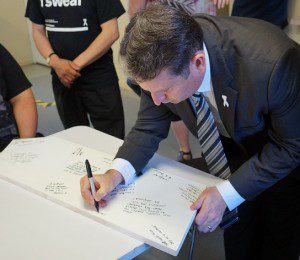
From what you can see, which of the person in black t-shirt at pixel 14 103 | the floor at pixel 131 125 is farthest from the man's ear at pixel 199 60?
the floor at pixel 131 125

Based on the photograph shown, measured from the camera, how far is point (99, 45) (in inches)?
70.7

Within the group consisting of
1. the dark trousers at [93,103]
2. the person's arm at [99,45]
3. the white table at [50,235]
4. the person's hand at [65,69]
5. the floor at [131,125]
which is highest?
the person's arm at [99,45]

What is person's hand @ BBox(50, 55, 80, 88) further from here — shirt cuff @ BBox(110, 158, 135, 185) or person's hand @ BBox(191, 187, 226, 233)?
person's hand @ BBox(191, 187, 226, 233)

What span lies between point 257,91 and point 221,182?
301 mm

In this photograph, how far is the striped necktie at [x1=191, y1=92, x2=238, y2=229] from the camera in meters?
1.06

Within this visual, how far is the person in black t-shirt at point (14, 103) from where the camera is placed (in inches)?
56.7

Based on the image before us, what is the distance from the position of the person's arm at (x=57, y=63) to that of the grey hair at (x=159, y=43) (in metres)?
1.02

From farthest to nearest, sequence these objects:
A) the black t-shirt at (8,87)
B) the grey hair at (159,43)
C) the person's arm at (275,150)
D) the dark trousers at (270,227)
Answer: the black t-shirt at (8,87), the dark trousers at (270,227), the person's arm at (275,150), the grey hair at (159,43)

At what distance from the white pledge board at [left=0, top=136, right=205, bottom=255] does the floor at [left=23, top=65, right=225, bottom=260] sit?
0.81m

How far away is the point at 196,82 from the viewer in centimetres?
93

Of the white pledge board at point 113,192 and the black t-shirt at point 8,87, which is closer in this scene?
the white pledge board at point 113,192

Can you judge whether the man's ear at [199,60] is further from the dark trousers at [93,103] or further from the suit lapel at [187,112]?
the dark trousers at [93,103]

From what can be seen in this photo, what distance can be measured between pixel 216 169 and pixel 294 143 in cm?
29

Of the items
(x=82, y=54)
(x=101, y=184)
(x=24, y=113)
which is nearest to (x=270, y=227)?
(x=101, y=184)
